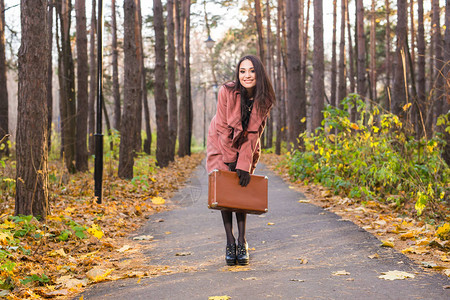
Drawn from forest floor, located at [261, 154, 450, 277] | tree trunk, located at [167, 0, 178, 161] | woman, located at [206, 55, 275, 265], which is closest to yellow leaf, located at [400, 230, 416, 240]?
forest floor, located at [261, 154, 450, 277]

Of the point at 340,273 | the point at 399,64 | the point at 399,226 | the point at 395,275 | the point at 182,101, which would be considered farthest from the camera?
the point at 182,101

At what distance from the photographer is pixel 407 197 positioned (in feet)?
27.9

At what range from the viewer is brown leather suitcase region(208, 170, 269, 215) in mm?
4820

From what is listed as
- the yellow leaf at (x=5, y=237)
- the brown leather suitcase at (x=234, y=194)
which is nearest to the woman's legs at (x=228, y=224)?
the brown leather suitcase at (x=234, y=194)

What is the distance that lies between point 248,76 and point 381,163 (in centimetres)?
520

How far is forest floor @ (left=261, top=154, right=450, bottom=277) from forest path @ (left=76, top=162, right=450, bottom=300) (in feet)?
0.63

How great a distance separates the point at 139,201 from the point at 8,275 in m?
5.52

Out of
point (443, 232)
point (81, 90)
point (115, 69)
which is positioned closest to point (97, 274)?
point (443, 232)

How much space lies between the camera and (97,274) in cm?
474

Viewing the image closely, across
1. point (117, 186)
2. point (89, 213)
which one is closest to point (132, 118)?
point (117, 186)

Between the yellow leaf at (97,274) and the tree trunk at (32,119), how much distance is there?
2.01 m

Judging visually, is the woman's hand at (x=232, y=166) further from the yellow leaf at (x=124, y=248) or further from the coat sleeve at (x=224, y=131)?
the yellow leaf at (x=124, y=248)

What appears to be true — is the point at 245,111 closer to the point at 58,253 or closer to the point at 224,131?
the point at 224,131

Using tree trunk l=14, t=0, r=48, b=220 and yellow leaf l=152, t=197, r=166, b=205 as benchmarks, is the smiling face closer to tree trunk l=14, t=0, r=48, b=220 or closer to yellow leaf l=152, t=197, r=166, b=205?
tree trunk l=14, t=0, r=48, b=220
